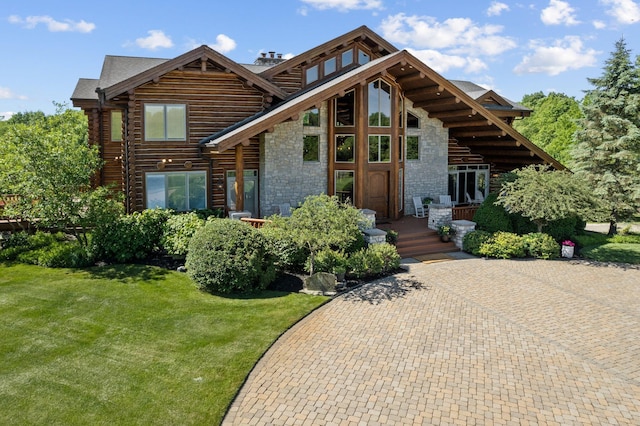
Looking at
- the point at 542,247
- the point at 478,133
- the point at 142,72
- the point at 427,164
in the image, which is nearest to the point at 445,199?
the point at 427,164

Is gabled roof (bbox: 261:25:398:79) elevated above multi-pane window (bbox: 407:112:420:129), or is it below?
above

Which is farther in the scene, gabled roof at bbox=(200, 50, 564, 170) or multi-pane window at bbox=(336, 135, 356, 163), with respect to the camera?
multi-pane window at bbox=(336, 135, 356, 163)

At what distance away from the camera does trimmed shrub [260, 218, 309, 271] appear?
15.4 meters

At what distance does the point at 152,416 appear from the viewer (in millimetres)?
7715

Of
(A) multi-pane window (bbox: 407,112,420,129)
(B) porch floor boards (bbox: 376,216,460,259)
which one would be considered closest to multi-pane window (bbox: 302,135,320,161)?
(B) porch floor boards (bbox: 376,216,460,259)

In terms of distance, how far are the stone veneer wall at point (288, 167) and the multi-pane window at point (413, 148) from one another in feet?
14.4

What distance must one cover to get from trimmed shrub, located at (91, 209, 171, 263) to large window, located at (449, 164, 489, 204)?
15.2 metres

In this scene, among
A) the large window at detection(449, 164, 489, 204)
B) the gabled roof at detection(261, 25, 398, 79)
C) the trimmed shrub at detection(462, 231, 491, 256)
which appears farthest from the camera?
the large window at detection(449, 164, 489, 204)

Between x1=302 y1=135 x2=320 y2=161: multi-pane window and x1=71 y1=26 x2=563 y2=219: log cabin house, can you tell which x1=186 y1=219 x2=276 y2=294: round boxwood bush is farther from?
x1=302 y1=135 x2=320 y2=161: multi-pane window

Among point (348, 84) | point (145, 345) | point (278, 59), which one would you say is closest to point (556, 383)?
point (145, 345)

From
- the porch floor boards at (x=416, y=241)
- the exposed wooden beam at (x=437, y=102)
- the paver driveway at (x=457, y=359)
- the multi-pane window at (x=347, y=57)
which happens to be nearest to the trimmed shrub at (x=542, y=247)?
the porch floor boards at (x=416, y=241)

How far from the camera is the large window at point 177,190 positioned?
19969mm

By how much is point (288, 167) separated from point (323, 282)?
7833mm

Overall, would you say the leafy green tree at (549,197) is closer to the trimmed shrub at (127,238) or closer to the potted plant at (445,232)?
the potted plant at (445,232)
